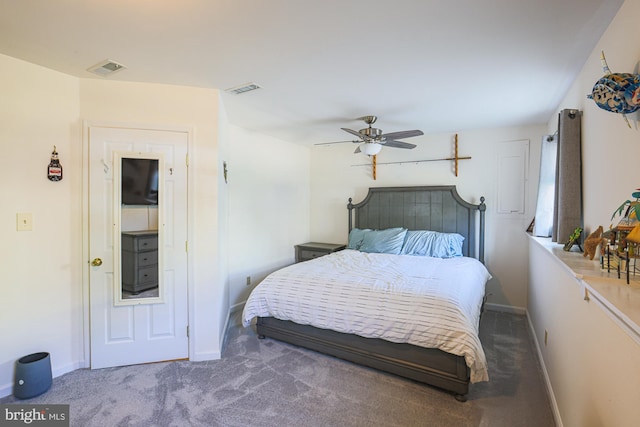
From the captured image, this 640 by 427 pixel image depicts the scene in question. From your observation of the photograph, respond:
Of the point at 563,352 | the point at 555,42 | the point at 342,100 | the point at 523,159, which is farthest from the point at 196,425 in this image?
the point at 523,159

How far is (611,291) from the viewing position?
123cm

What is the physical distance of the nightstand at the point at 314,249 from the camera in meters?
4.89

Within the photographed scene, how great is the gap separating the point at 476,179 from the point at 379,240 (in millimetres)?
1598

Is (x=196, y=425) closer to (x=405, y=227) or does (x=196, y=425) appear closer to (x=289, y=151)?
(x=405, y=227)

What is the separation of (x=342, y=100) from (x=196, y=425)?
115 inches

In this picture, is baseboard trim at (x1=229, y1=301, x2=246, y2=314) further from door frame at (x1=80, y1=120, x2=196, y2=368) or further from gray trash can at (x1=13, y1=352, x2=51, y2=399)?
gray trash can at (x1=13, y1=352, x2=51, y2=399)

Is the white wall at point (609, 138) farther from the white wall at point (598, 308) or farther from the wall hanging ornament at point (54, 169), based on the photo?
the wall hanging ornament at point (54, 169)

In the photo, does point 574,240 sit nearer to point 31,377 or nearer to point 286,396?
point 286,396

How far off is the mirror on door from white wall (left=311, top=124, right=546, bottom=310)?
3.16 meters

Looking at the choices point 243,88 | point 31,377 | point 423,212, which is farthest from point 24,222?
point 423,212

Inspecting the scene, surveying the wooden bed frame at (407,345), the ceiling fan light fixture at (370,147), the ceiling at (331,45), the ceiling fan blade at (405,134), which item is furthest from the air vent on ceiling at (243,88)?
the wooden bed frame at (407,345)

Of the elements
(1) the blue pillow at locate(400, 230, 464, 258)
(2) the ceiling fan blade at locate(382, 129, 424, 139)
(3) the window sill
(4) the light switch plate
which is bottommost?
(1) the blue pillow at locate(400, 230, 464, 258)

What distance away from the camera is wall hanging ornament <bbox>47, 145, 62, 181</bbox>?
2.47m

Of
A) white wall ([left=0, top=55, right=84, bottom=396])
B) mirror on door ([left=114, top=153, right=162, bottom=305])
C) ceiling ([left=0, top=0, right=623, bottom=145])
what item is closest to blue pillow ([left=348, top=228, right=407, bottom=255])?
ceiling ([left=0, top=0, right=623, bottom=145])
